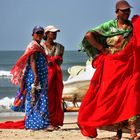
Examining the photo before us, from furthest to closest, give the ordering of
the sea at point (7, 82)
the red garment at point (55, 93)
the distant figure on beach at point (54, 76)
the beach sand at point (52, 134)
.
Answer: the sea at point (7, 82)
the red garment at point (55, 93)
the distant figure on beach at point (54, 76)
the beach sand at point (52, 134)

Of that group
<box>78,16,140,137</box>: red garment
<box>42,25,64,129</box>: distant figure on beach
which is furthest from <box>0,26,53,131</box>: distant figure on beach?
<box>78,16,140,137</box>: red garment

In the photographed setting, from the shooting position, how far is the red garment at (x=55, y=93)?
34.6ft

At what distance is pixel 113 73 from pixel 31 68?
2.54 meters

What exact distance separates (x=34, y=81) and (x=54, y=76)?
0.72 metres

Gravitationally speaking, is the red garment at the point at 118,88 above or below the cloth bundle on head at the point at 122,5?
below

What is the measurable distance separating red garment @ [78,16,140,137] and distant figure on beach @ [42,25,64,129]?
2.58 meters

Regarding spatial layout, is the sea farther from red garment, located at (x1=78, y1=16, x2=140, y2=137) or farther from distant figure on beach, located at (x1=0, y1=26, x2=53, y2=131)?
red garment, located at (x1=78, y1=16, x2=140, y2=137)

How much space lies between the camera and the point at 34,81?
9.96 m

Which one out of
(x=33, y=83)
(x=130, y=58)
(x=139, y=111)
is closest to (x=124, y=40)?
(x=130, y=58)

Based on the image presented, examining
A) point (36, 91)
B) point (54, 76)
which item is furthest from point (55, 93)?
point (36, 91)

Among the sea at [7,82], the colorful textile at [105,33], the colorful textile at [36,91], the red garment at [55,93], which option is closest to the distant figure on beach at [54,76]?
the red garment at [55,93]

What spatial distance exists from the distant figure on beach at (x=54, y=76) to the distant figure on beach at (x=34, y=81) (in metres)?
0.33

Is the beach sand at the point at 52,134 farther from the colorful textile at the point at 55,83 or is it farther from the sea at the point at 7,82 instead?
the sea at the point at 7,82

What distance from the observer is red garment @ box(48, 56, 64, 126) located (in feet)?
34.6
